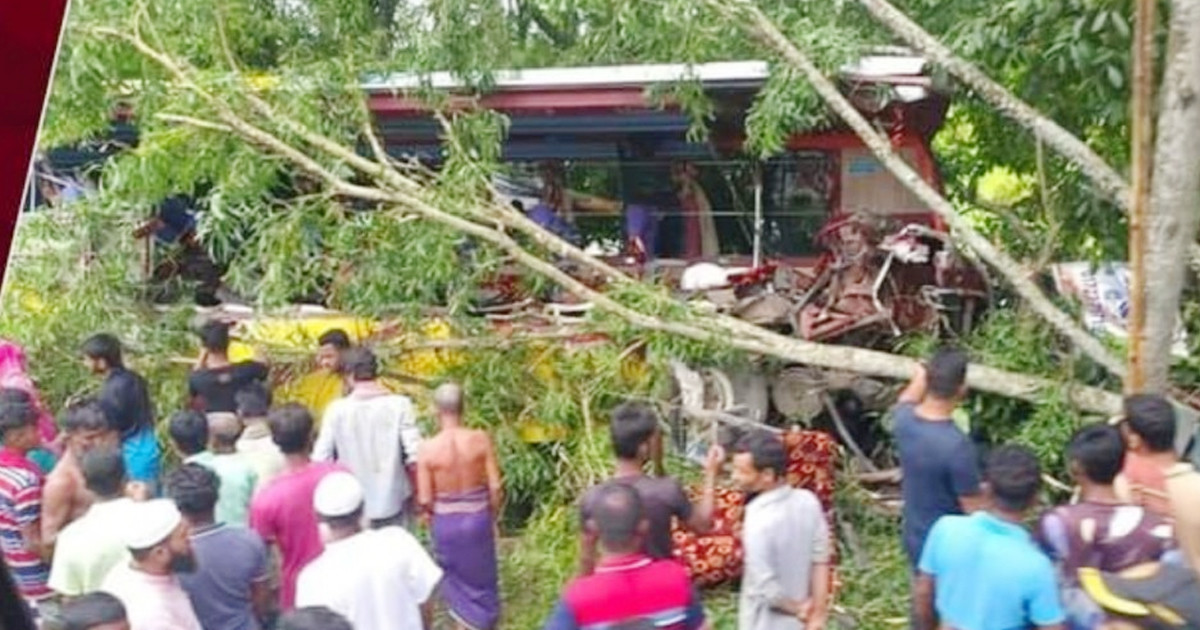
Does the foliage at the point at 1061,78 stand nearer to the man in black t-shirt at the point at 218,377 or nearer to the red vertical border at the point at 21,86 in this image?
the man in black t-shirt at the point at 218,377

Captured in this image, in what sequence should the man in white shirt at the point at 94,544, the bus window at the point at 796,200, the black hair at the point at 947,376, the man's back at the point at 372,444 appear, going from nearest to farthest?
A: the man in white shirt at the point at 94,544
the black hair at the point at 947,376
the man's back at the point at 372,444
the bus window at the point at 796,200

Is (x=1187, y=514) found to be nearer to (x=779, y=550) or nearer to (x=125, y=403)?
(x=779, y=550)

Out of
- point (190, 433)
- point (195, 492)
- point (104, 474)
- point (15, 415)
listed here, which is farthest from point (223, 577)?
point (15, 415)

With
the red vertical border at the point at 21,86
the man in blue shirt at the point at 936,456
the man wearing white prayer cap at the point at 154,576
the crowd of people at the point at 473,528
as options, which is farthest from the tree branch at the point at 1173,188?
the red vertical border at the point at 21,86

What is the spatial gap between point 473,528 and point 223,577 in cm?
155

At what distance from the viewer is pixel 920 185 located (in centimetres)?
682

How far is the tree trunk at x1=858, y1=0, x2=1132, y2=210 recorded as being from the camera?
6250mm

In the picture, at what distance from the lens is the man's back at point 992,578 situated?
3787 mm

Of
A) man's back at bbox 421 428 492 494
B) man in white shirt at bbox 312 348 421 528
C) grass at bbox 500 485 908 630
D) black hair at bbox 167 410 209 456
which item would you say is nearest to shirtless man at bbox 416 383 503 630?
man's back at bbox 421 428 492 494

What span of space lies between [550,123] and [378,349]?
2.31 meters

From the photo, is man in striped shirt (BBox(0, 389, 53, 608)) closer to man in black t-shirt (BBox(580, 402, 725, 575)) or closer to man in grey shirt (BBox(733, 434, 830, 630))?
man in black t-shirt (BBox(580, 402, 725, 575))

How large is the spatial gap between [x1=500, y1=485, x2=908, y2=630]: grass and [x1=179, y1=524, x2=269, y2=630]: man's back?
2246mm

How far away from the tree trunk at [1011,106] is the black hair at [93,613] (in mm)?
4312

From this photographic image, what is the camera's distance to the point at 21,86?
2.96 feet
